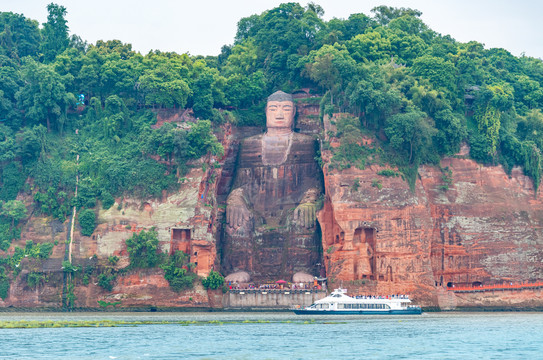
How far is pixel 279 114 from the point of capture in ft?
361

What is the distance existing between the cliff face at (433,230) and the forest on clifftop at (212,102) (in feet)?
6.35

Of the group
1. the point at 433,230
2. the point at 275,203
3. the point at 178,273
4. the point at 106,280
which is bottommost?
the point at 106,280

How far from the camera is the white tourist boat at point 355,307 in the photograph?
94062mm

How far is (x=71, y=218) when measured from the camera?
334ft

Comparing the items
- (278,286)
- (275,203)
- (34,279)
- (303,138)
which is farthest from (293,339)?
(303,138)

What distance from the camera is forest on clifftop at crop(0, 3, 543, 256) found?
340 ft

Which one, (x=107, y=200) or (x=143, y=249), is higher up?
(x=107, y=200)

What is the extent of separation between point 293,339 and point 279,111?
40368mm

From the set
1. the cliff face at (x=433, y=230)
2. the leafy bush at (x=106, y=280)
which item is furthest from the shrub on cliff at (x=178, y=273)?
the cliff face at (x=433, y=230)

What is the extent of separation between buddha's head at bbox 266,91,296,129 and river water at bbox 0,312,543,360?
23385 mm

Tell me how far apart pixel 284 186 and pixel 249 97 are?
34.7 feet

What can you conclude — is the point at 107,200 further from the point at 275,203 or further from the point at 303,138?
the point at 303,138

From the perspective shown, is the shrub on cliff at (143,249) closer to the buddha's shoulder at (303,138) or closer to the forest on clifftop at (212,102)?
the forest on clifftop at (212,102)

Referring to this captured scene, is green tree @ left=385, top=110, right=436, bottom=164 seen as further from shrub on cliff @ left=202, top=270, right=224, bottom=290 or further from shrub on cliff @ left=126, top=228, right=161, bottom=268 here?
shrub on cliff @ left=126, top=228, right=161, bottom=268
